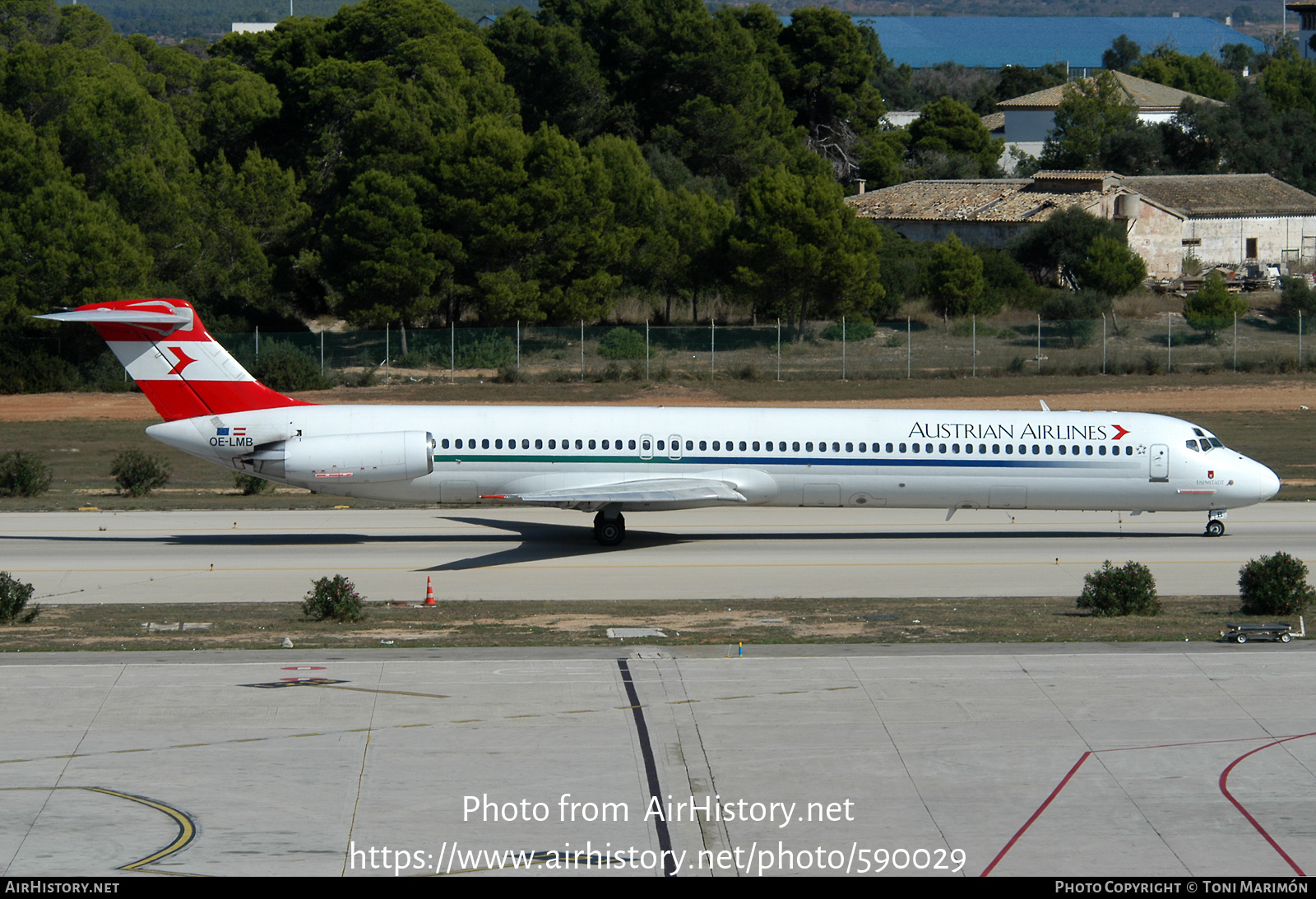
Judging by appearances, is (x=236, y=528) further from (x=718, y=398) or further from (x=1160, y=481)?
(x=718, y=398)

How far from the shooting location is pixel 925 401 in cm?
5391

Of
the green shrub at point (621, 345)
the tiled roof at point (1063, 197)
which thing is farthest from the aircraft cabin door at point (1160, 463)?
the tiled roof at point (1063, 197)

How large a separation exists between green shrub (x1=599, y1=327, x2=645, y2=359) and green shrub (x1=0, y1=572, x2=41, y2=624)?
39.7 meters

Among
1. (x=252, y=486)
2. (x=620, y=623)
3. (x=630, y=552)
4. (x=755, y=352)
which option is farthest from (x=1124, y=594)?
(x=755, y=352)

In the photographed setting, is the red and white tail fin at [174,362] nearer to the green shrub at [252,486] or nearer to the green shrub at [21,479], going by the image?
the green shrub at [252,486]

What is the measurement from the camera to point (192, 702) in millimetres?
16797

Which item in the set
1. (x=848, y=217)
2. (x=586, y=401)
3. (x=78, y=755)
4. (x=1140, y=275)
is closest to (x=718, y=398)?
(x=586, y=401)

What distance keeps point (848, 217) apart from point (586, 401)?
18.1 metres

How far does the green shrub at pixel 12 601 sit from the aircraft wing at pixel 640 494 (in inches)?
371

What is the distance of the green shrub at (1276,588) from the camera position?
22.7 meters

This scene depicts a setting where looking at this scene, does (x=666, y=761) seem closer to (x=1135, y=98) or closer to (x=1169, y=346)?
(x=1169, y=346)

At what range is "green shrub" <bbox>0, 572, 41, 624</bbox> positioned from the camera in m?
21.9

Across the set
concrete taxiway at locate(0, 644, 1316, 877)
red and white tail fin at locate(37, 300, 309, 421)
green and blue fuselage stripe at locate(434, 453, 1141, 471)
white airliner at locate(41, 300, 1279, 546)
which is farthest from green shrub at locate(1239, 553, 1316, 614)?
red and white tail fin at locate(37, 300, 309, 421)

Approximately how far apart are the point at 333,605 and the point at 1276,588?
15.2m
